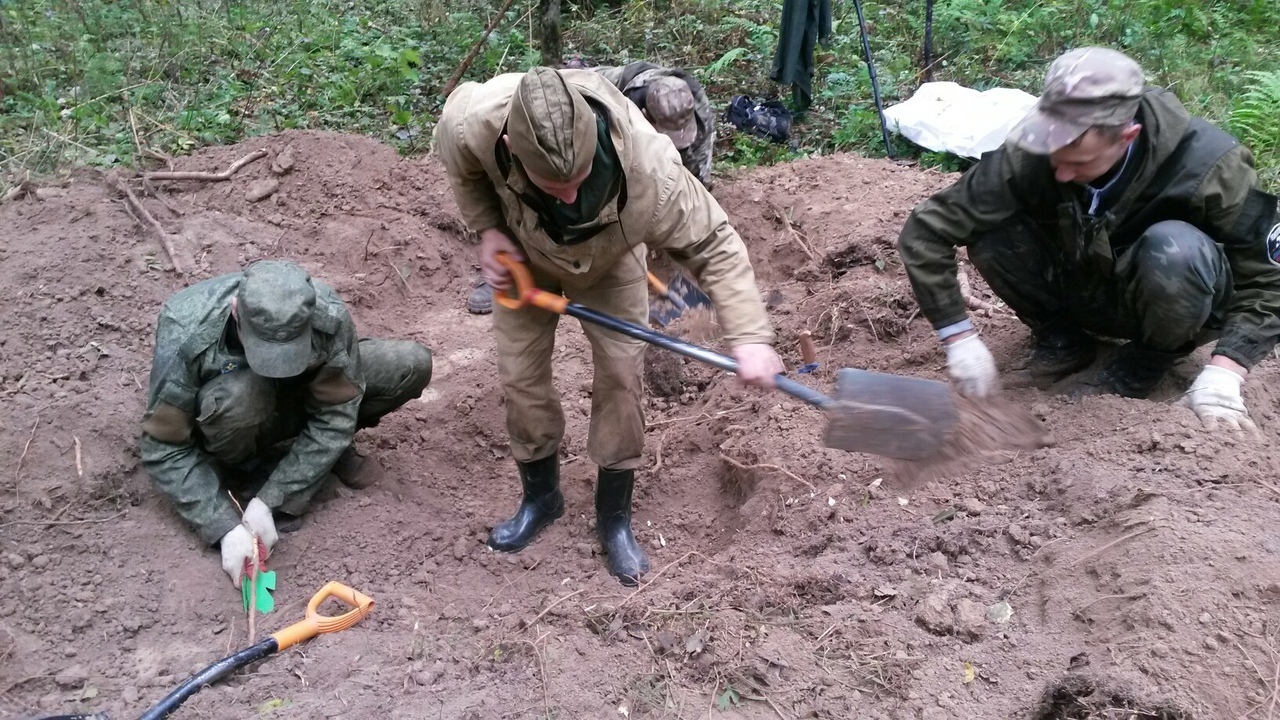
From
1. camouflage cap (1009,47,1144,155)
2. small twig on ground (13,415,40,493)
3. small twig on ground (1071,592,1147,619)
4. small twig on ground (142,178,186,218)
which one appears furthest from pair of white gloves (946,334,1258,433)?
small twig on ground (142,178,186,218)

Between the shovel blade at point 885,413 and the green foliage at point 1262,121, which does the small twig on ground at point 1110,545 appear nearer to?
the shovel blade at point 885,413

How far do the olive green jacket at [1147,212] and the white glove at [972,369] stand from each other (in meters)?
0.10

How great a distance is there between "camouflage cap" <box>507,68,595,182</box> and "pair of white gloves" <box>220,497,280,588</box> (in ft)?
5.17

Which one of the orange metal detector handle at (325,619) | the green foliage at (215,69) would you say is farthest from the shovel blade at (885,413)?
the green foliage at (215,69)

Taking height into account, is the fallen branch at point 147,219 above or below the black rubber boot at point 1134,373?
below

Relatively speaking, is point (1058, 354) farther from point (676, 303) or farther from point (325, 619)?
point (325, 619)

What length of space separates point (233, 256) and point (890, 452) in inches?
137

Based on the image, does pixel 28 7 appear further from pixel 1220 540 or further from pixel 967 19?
pixel 1220 540

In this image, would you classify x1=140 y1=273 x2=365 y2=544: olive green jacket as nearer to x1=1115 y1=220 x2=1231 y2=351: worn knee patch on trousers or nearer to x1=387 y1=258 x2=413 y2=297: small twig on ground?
x1=387 y1=258 x2=413 y2=297: small twig on ground

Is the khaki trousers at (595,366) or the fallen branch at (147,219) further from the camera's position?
the fallen branch at (147,219)

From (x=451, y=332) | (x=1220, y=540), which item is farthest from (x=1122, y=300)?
(x=451, y=332)

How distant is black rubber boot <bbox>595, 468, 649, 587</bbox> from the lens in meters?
3.09

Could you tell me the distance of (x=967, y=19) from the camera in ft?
23.8

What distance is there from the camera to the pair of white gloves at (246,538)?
9.43ft
